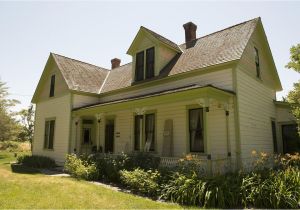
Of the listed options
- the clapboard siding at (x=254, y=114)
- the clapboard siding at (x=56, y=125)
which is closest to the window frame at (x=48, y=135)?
the clapboard siding at (x=56, y=125)

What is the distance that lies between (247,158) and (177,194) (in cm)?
496

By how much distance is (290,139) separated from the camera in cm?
1516

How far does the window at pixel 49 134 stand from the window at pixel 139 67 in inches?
310

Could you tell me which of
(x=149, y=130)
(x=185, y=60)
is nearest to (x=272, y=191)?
(x=149, y=130)

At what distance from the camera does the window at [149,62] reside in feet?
50.8

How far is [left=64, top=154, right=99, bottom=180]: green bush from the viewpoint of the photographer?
11664 millimetres

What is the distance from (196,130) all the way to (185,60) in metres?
4.43

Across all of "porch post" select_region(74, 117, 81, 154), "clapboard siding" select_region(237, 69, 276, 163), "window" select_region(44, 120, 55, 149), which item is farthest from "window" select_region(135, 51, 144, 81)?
"window" select_region(44, 120, 55, 149)

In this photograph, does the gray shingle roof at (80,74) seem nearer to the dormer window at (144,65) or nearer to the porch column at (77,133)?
the porch column at (77,133)

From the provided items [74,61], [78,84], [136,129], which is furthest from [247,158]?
[74,61]

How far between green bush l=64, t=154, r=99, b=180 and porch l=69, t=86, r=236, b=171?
6.82 feet

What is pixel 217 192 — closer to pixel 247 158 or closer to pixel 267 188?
pixel 267 188

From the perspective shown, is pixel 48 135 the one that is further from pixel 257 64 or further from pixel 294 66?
pixel 294 66

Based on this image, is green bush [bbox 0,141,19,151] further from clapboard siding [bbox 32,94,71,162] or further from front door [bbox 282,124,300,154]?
front door [bbox 282,124,300,154]
